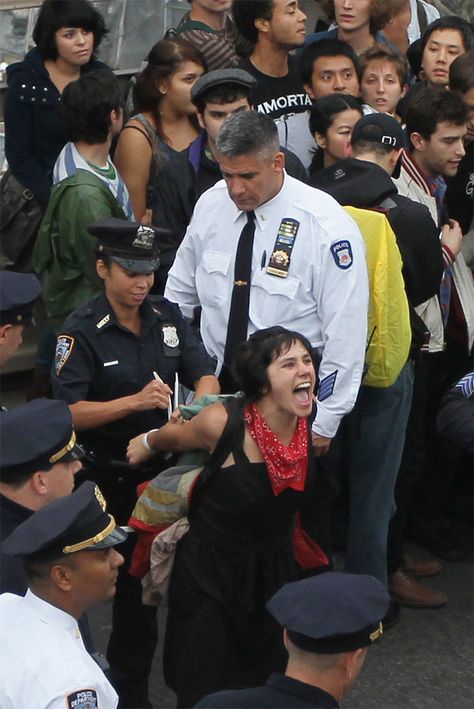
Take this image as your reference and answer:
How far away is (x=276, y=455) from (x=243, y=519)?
234 millimetres

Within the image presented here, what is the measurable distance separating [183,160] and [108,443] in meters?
1.44

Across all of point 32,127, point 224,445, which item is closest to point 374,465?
point 224,445

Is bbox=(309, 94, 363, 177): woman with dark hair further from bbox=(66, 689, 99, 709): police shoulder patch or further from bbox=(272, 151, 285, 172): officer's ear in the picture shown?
bbox=(66, 689, 99, 709): police shoulder patch

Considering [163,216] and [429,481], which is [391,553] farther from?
[163,216]

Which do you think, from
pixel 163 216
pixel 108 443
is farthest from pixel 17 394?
pixel 108 443

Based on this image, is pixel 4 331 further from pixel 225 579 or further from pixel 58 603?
pixel 58 603

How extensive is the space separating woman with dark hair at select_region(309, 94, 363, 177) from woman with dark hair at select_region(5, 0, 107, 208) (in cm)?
108

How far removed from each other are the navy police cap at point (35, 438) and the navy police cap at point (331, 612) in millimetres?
852

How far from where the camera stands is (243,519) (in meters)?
4.12

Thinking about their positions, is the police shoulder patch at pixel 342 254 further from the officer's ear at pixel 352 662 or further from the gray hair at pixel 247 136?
the officer's ear at pixel 352 662

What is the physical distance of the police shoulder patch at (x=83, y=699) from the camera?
9.13 ft

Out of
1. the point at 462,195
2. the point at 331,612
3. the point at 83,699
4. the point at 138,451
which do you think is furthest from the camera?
the point at 462,195

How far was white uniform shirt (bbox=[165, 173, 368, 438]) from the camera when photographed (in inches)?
183

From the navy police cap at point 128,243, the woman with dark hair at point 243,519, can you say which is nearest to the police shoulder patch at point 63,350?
the navy police cap at point 128,243
